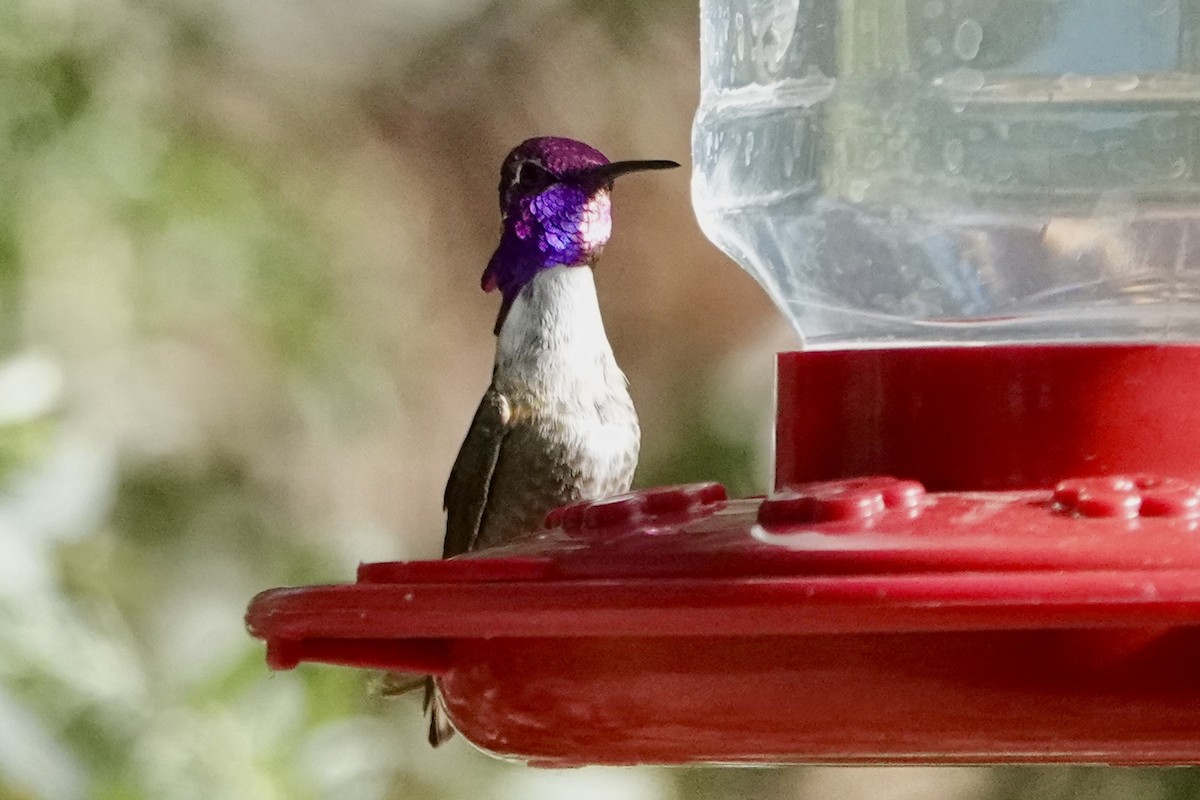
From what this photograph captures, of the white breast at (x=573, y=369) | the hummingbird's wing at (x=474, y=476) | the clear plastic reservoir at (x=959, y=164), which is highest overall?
the clear plastic reservoir at (x=959, y=164)

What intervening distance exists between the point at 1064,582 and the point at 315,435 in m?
2.14

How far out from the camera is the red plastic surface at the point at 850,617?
74cm

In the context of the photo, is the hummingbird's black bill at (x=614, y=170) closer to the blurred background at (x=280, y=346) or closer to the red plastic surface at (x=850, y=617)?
the blurred background at (x=280, y=346)

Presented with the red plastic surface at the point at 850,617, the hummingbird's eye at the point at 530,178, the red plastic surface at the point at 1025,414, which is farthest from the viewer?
the hummingbird's eye at the point at 530,178

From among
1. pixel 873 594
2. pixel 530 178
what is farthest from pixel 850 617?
pixel 530 178

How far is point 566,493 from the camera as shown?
6.86 feet

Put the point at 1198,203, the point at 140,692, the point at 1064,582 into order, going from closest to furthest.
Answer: the point at 1064,582
the point at 1198,203
the point at 140,692

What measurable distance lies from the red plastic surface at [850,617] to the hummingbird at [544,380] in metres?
1.09

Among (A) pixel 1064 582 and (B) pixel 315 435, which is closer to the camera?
(A) pixel 1064 582

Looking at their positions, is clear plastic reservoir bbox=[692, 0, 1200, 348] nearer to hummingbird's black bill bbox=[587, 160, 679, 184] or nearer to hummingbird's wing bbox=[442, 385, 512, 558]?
hummingbird's black bill bbox=[587, 160, 679, 184]

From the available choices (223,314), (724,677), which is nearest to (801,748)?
(724,677)

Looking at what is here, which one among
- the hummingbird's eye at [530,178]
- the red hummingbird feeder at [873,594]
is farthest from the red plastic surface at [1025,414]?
the hummingbird's eye at [530,178]

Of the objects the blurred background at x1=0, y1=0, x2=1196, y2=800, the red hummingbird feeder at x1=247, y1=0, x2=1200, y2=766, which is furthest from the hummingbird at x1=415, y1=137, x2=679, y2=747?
the red hummingbird feeder at x1=247, y1=0, x2=1200, y2=766

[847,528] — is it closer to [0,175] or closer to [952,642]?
[952,642]
